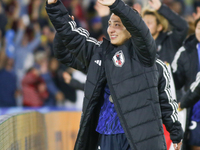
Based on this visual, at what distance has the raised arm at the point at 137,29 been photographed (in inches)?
123

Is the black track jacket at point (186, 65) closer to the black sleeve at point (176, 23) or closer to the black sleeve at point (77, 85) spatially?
the black sleeve at point (176, 23)

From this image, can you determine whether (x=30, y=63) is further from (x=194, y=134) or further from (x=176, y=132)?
(x=176, y=132)

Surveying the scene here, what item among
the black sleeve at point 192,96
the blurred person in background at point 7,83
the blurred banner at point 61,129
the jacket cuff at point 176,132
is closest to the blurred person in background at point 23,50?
the blurred person in background at point 7,83

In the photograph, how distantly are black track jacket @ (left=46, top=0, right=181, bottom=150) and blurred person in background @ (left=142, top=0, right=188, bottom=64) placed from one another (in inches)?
87.0

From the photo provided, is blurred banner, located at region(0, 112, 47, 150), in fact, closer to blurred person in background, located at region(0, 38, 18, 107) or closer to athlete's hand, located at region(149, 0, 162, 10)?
athlete's hand, located at region(149, 0, 162, 10)

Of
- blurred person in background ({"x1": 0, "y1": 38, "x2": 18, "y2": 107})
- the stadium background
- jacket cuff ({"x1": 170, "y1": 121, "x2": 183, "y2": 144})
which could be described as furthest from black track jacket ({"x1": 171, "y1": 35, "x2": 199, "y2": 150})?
blurred person in background ({"x1": 0, "y1": 38, "x2": 18, "y2": 107})

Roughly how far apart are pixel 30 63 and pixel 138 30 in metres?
7.29

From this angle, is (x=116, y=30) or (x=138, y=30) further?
(x=116, y=30)

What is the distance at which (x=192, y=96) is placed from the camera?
14.9ft

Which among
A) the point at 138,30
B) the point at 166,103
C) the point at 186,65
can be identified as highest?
the point at 138,30

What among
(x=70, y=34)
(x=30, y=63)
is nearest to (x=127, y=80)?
(x=70, y=34)

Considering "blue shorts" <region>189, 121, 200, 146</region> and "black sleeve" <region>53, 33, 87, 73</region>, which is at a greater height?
"black sleeve" <region>53, 33, 87, 73</region>

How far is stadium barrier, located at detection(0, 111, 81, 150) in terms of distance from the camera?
154 inches

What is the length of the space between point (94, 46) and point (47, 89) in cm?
661
